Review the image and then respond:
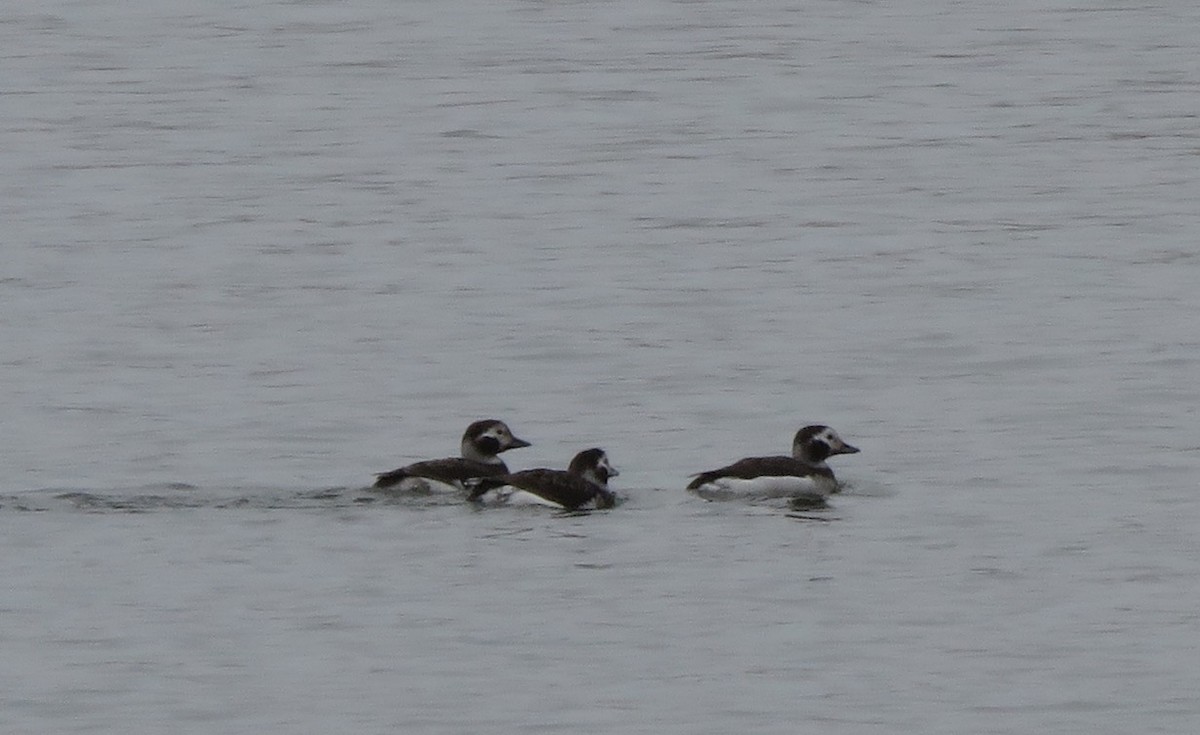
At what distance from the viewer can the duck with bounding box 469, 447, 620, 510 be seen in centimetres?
1733

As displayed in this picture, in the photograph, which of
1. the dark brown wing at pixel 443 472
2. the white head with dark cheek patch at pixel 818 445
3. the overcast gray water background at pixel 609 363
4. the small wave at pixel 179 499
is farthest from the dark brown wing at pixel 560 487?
the white head with dark cheek patch at pixel 818 445

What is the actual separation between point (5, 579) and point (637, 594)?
10.5ft

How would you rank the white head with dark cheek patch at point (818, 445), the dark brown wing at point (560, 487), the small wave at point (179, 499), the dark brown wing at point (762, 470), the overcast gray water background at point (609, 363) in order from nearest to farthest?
the overcast gray water background at point (609, 363) < the dark brown wing at point (560, 487) < the small wave at point (179, 499) < the dark brown wing at point (762, 470) < the white head with dark cheek patch at point (818, 445)

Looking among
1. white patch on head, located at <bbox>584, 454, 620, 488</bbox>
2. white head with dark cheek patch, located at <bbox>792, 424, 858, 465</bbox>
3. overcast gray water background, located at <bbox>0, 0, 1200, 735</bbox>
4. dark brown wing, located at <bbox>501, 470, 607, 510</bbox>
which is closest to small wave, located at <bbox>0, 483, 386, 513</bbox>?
overcast gray water background, located at <bbox>0, 0, 1200, 735</bbox>

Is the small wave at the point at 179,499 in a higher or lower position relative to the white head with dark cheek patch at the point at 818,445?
lower

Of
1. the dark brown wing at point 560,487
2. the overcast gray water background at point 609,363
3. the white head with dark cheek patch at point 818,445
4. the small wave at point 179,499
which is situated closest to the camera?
the overcast gray water background at point 609,363

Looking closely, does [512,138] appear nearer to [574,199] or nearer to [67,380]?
[574,199]

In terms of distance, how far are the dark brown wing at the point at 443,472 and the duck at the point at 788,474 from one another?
4.11 ft

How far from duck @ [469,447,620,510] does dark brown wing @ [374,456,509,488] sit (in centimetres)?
20

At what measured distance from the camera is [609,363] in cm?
2214

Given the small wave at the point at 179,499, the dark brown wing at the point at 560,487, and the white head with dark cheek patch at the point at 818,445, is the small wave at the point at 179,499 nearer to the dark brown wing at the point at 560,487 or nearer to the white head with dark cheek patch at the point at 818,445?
the dark brown wing at the point at 560,487

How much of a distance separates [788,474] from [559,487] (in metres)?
1.37

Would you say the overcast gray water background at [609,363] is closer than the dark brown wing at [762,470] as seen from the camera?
Yes

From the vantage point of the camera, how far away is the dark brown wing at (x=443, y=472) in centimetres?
1758
